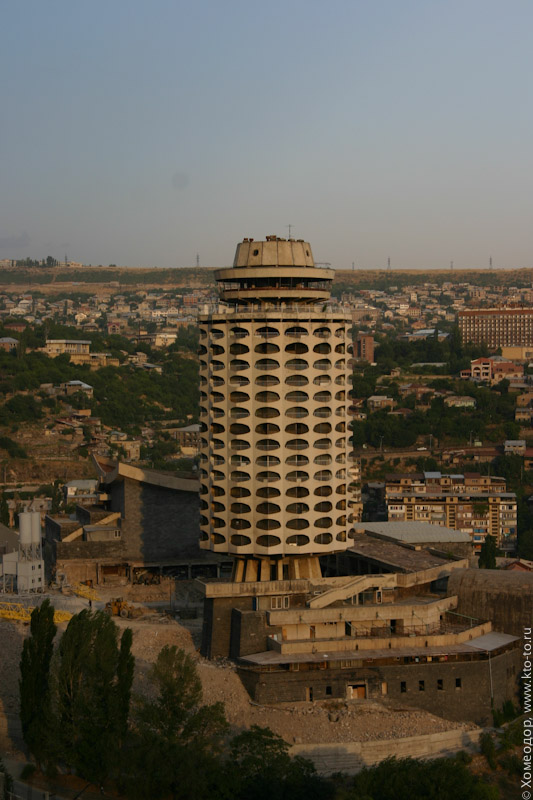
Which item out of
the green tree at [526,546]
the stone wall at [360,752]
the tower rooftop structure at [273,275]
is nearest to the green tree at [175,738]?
the stone wall at [360,752]

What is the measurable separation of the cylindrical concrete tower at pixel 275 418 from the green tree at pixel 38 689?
9.94m

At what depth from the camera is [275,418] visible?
52531mm

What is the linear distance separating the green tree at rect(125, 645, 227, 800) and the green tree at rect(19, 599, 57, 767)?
2.99m

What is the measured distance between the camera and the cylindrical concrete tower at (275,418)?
52500 millimetres

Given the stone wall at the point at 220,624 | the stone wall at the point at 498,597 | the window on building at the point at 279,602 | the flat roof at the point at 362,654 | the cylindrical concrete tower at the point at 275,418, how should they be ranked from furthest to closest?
the cylindrical concrete tower at the point at 275,418 < the stone wall at the point at 498,597 < the window on building at the point at 279,602 < the stone wall at the point at 220,624 < the flat roof at the point at 362,654

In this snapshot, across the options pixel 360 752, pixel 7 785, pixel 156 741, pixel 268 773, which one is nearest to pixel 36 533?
pixel 7 785

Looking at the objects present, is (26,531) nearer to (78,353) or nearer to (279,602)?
(279,602)

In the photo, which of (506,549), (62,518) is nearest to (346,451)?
(62,518)

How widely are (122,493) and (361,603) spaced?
1843 cm

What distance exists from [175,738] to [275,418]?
1458 cm

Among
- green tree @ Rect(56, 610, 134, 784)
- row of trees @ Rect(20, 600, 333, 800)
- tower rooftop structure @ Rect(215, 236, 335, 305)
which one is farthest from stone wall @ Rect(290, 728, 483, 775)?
tower rooftop structure @ Rect(215, 236, 335, 305)

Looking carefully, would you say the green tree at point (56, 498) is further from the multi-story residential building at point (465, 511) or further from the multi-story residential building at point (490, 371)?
the multi-story residential building at point (490, 371)

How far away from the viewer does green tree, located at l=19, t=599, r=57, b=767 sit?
43375mm

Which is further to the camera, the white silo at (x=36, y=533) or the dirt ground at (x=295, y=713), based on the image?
the white silo at (x=36, y=533)
